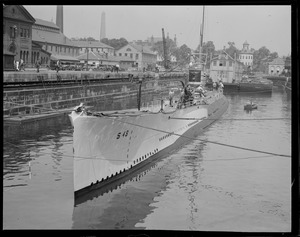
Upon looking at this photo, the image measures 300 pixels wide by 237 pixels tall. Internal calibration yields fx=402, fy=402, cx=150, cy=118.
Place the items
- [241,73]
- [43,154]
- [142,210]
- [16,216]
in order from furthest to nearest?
[241,73]
[43,154]
[142,210]
[16,216]

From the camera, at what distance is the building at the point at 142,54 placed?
881 centimetres

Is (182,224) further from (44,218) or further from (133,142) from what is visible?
(133,142)

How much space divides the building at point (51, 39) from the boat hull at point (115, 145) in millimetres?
1496

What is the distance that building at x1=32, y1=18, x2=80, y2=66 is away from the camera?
6480 mm

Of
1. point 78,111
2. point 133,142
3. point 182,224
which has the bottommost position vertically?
point 182,224

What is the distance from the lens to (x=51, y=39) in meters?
7.20

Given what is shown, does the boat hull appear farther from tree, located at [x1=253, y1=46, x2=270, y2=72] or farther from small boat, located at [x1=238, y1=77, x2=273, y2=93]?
small boat, located at [x1=238, y1=77, x2=273, y2=93]

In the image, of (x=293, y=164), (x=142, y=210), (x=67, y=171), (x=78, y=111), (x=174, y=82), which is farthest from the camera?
(x=174, y=82)

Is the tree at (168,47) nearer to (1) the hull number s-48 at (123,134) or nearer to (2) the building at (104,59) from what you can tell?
(2) the building at (104,59)

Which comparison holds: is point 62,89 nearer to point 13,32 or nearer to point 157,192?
point 13,32

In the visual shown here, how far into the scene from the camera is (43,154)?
9195mm

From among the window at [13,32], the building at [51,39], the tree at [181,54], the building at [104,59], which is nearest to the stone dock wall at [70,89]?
the building at [104,59]
